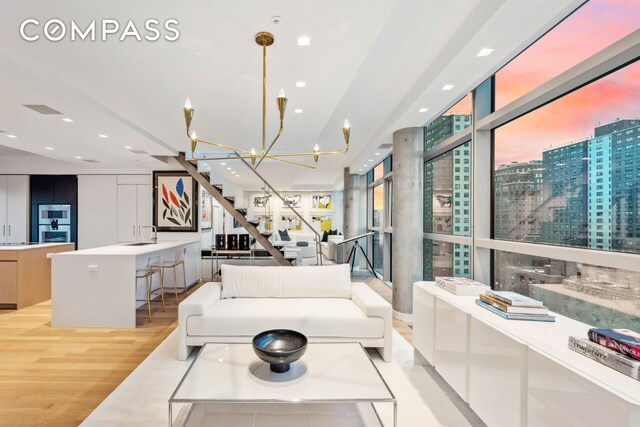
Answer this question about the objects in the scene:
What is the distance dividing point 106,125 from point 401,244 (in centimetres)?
407

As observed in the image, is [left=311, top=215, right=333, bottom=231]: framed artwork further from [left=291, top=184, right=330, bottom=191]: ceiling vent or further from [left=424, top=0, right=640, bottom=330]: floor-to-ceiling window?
[left=424, top=0, right=640, bottom=330]: floor-to-ceiling window

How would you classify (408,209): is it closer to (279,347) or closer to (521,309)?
(521,309)

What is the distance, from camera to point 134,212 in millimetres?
6641

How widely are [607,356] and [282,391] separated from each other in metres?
1.55

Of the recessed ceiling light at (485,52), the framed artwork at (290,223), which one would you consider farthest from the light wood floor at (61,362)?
the framed artwork at (290,223)

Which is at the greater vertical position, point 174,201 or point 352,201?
point 352,201

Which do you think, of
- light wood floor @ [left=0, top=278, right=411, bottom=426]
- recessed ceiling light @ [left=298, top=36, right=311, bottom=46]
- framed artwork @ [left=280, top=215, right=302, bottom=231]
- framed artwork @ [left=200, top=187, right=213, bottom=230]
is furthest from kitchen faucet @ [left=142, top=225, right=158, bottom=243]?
framed artwork @ [left=280, top=215, right=302, bottom=231]

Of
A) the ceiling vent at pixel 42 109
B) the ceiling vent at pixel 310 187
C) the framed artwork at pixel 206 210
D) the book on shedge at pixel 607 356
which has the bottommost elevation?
the book on shedge at pixel 607 356

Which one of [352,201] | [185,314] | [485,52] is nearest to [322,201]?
[352,201]

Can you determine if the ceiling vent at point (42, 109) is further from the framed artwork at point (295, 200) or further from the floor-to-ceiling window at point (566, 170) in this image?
the framed artwork at point (295, 200)

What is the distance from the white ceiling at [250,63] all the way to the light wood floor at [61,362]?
252cm

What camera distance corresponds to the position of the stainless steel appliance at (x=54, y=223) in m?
6.86

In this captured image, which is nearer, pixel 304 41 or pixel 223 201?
pixel 304 41

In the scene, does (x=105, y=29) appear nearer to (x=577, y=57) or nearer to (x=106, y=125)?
(x=106, y=125)
